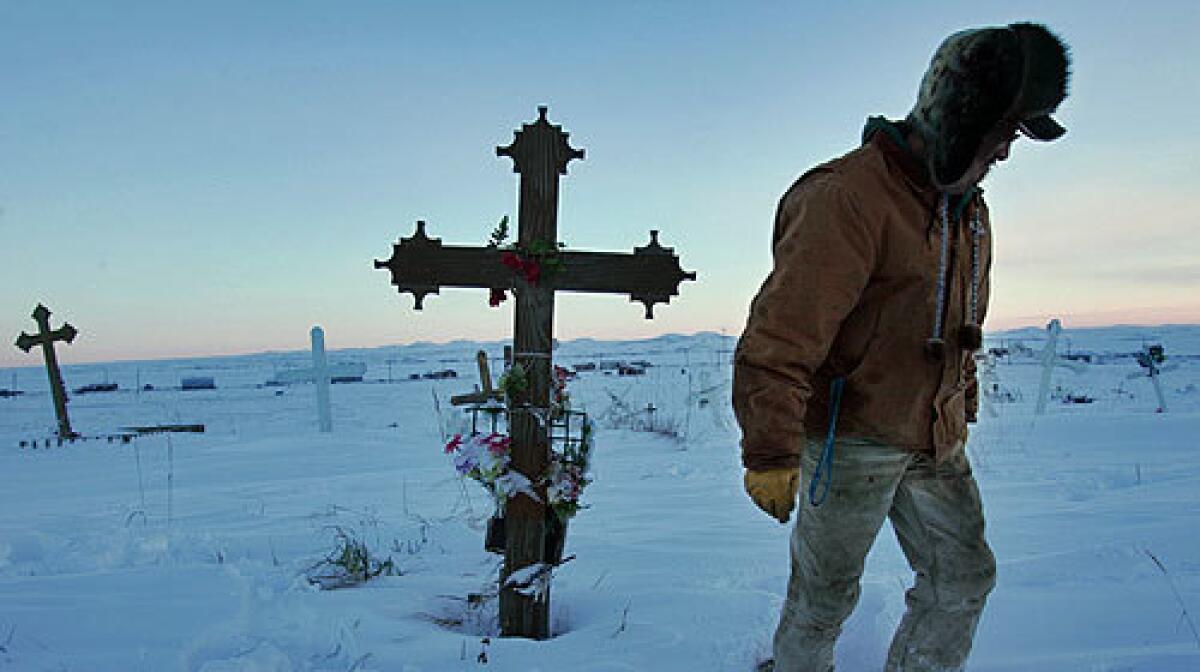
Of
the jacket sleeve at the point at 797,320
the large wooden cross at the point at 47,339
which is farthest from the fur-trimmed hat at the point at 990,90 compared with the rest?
the large wooden cross at the point at 47,339

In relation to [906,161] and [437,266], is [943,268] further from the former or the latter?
[437,266]

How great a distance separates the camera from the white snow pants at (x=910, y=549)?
6.76 feet

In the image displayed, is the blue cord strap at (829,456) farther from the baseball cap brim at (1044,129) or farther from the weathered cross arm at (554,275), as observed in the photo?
the weathered cross arm at (554,275)

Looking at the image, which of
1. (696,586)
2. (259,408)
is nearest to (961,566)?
(696,586)

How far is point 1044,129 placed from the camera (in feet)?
6.33

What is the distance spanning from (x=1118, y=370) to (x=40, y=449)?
27951mm

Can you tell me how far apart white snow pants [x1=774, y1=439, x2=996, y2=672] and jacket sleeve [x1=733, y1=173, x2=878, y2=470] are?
33cm

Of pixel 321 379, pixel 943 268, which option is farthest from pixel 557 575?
pixel 321 379

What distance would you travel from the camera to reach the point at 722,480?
6.97 m

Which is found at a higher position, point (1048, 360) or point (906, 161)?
point (906, 161)

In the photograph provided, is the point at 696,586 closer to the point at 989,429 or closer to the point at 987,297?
the point at 987,297

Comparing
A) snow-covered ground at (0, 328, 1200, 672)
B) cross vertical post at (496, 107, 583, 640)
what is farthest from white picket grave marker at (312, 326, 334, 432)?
cross vertical post at (496, 107, 583, 640)

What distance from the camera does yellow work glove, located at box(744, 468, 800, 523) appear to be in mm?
1807

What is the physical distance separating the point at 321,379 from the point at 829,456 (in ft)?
39.8
